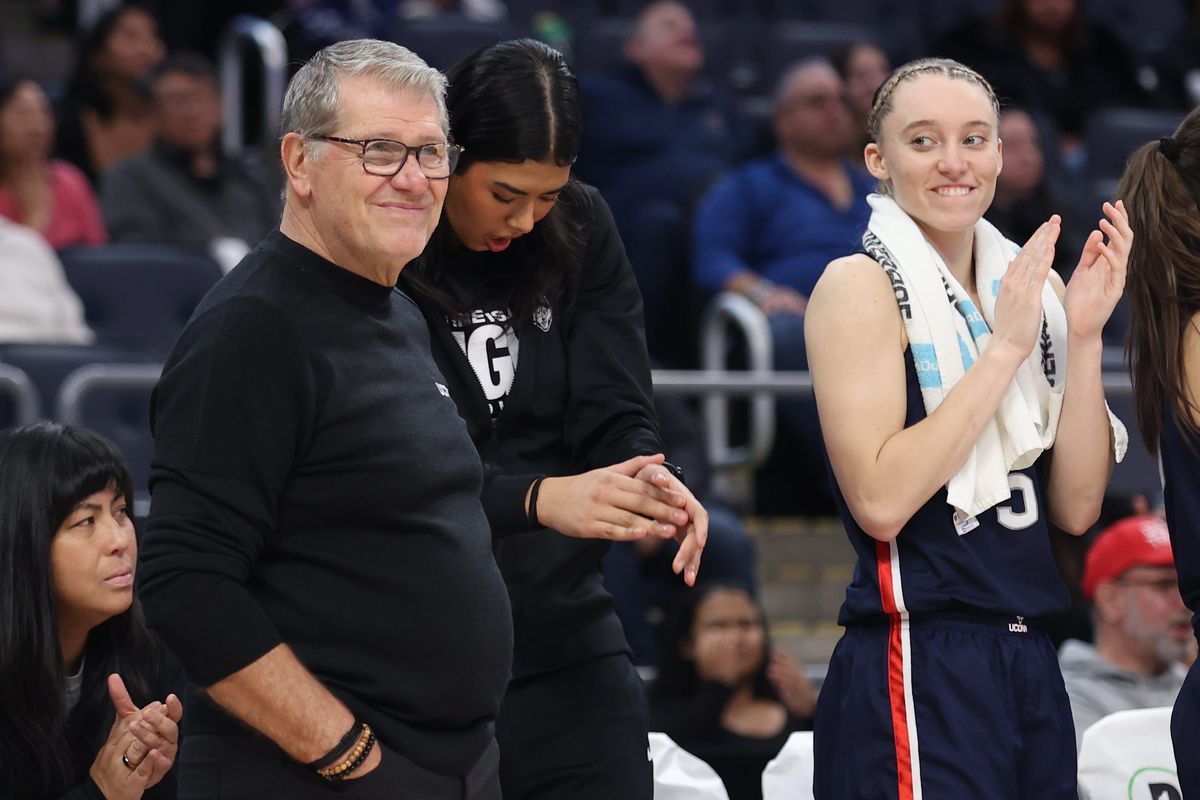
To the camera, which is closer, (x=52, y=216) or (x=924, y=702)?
(x=924, y=702)

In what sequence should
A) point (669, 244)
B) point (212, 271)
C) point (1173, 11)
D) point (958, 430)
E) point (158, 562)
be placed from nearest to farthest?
point (158, 562)
point (958, 430)
point (212, 271)
point (669, 244)
point (1173, 11)

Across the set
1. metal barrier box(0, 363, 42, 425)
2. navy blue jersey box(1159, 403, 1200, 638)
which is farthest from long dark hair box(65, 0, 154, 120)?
navy blue jersey box(1159, 403, 1200, 638)

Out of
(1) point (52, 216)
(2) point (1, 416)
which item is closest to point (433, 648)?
(2) point (1, 416)

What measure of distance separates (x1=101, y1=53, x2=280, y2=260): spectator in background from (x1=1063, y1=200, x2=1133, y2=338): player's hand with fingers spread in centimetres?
418

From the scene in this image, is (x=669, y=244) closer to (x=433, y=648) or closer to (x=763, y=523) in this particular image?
(x=763, y=523)

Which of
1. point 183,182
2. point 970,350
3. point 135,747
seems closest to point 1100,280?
point 970,350

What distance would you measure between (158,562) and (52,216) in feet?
14.3

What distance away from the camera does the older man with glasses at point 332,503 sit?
2090 millimetres

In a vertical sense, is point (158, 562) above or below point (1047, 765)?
above

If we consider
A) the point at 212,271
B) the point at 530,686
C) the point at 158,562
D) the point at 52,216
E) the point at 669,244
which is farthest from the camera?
the point at 669,244

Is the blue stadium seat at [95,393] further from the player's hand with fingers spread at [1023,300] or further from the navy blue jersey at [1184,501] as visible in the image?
the navy blue jersey at [1184,501]

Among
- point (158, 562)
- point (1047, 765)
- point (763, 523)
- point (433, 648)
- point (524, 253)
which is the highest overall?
point (524, 253)

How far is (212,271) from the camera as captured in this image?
18.6 feet

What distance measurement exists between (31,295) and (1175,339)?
3.87m
